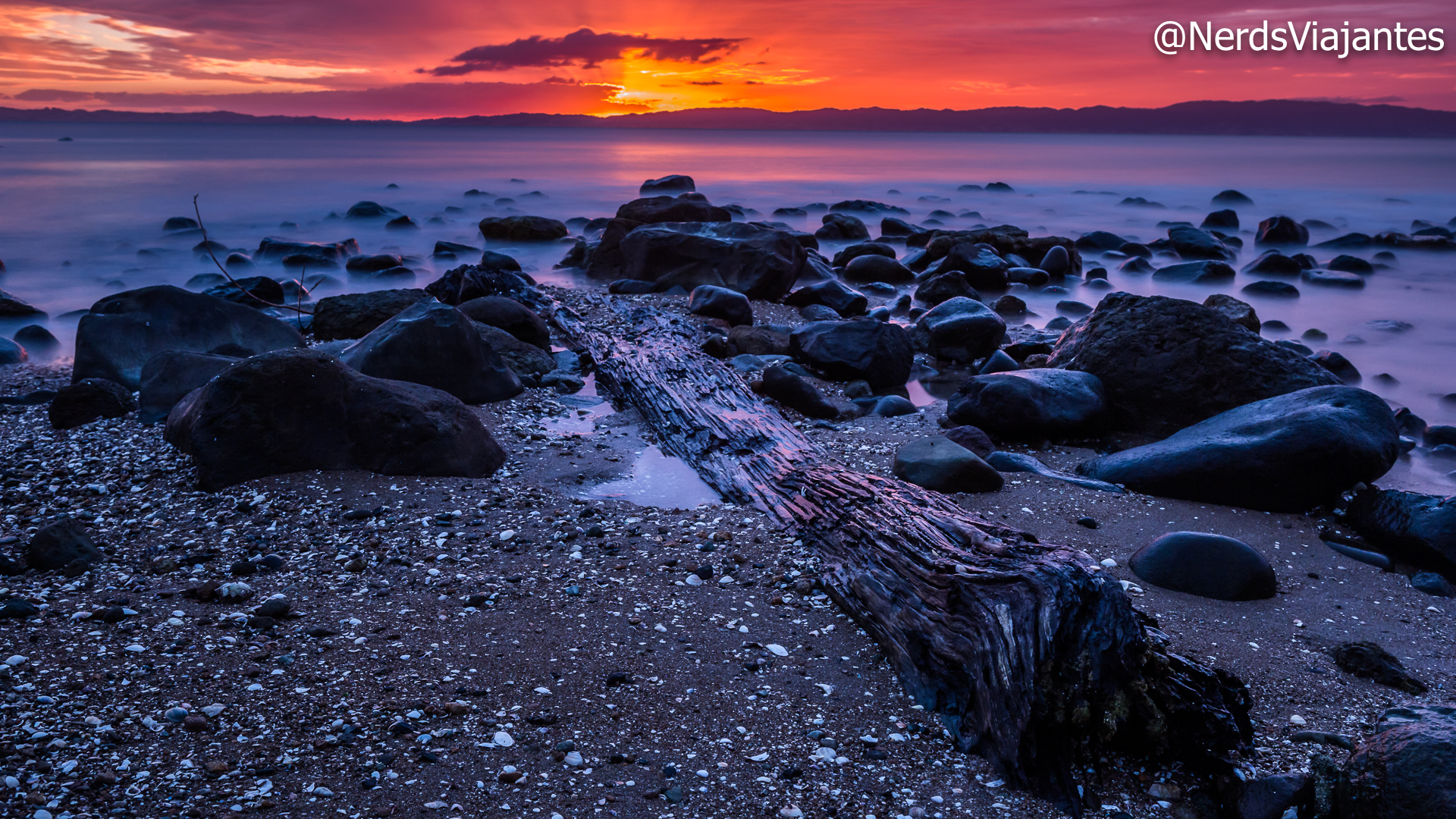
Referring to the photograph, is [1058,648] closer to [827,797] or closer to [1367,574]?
[827,797]

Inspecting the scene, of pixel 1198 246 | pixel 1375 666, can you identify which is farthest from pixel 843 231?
pixel 1375 666

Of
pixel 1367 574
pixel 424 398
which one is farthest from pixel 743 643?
pixel 1367 574

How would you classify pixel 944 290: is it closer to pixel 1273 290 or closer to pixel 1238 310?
pixel 1238 310

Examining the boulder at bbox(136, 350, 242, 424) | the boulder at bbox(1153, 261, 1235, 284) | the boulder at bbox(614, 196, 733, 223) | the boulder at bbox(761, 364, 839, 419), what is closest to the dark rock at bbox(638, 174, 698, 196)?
the boulder at bbox(614, 196, 733, 223)

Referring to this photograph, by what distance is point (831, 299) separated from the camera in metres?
10.2

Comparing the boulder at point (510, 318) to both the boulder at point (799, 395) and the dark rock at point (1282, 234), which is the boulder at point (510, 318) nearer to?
the boulder at point (799, 395)

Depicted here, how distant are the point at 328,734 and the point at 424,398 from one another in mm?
2478

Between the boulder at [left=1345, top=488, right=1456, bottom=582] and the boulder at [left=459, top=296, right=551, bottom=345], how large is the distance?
19.1 feet

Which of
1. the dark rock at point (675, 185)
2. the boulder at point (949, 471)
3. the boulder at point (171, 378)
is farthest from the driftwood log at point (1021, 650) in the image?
the dark rock at point (675, 185)

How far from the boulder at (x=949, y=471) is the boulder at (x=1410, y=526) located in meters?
1.72

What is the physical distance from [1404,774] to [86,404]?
6451 millimetres

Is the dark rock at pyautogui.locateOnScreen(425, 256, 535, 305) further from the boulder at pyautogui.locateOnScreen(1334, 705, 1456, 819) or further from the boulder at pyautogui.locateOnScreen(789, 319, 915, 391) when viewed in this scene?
the boulder at pyautogui.locateOnScreen(1334, 705, 1456, 819)

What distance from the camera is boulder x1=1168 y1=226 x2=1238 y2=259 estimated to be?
16703 mm

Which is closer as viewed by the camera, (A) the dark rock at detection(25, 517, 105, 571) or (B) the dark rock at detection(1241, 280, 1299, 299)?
(A) the dark rock at detection(25, 517, 105, 571)
